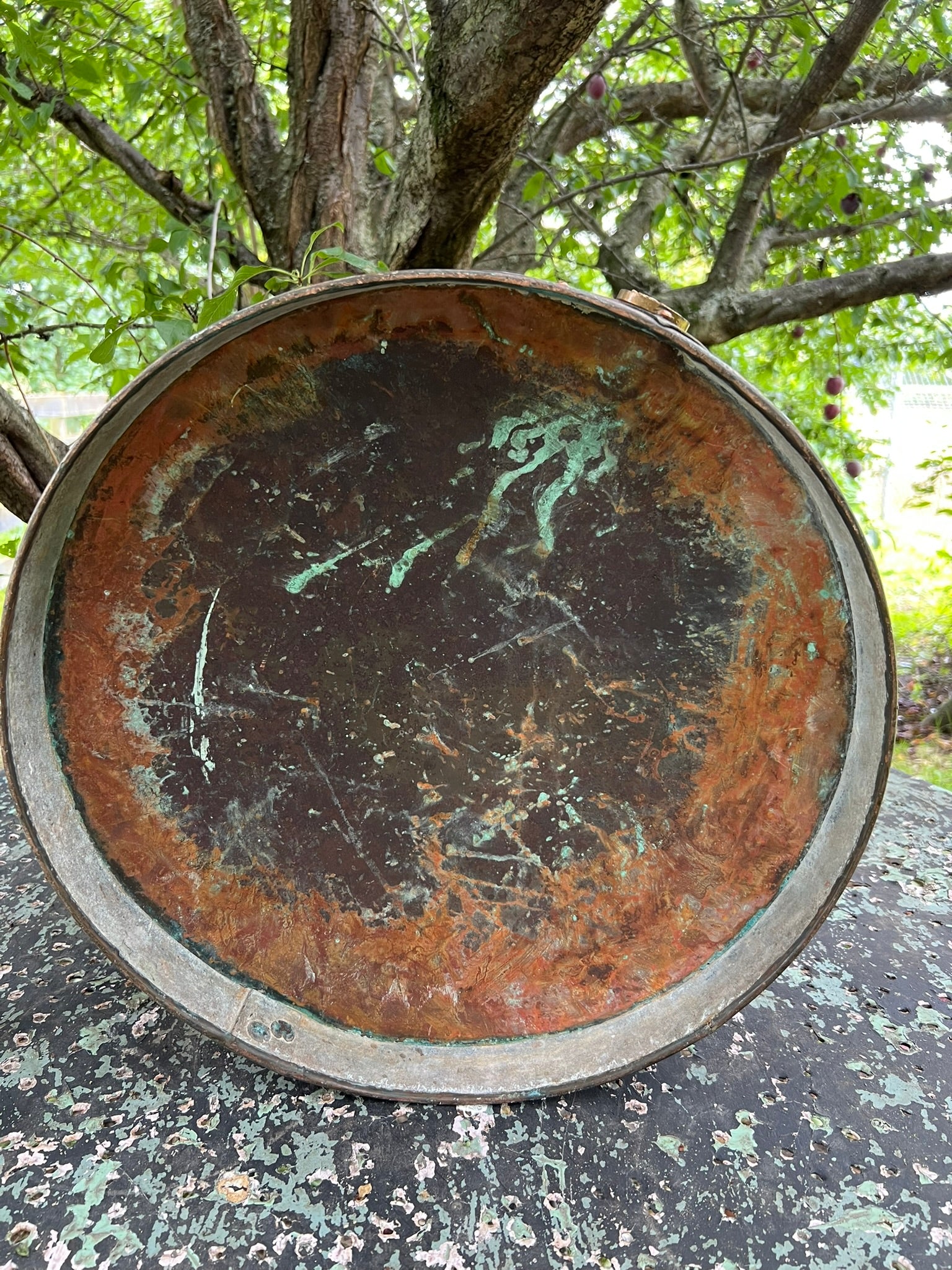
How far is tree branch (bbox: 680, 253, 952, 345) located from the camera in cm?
233

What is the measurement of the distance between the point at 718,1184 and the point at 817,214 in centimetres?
294

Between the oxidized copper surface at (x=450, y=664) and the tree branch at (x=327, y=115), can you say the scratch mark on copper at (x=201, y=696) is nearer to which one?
the oxidized copper surface at (x=450, y=664)

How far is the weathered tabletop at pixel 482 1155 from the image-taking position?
1102 millimetres

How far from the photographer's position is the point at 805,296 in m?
2.33

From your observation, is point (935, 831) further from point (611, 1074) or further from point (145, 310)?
Answer: point (145, 310)

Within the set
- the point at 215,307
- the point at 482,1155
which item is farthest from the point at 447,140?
the point at 482,1155

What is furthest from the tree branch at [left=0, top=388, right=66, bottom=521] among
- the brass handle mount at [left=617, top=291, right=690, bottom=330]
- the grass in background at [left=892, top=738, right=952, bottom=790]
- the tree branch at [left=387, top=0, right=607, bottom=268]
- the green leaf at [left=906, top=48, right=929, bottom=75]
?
the grass in background at [left=892, top=738, right=952, bottom=790]

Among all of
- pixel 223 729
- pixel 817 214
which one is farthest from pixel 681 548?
pixel 817 214

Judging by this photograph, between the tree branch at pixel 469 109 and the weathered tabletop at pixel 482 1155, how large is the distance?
1677mm

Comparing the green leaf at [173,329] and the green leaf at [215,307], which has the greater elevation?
the green leaf at [215,307]

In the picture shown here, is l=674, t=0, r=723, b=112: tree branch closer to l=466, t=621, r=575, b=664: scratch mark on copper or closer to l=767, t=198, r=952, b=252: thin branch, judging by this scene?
l=767, t=198, r=952, b=252: thin branch

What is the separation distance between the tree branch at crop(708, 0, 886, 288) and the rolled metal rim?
4.64ft

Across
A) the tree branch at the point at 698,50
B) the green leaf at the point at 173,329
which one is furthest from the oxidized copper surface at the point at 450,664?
the tree branch at the point at 698,50

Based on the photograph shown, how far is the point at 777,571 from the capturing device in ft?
4.25
